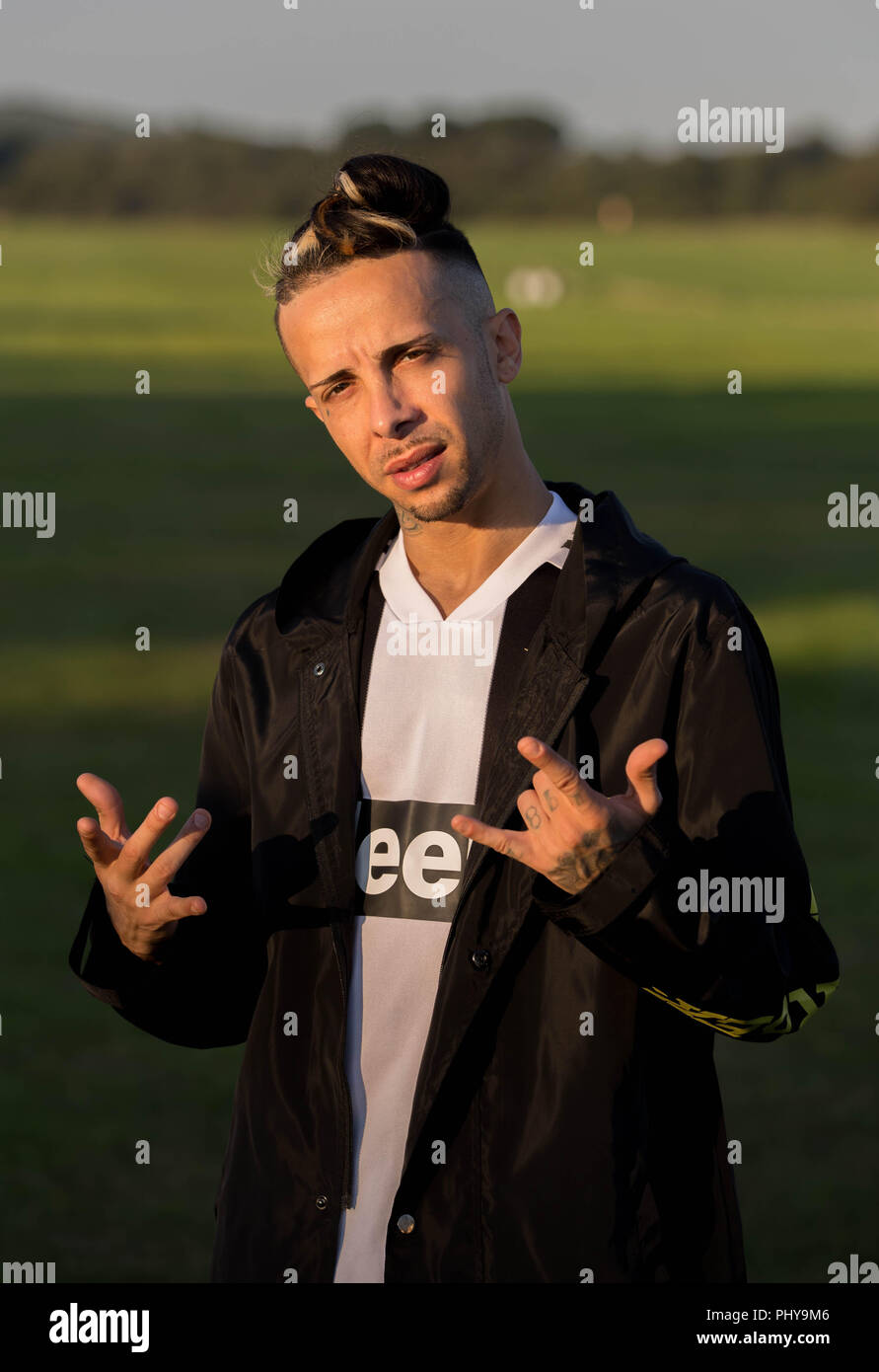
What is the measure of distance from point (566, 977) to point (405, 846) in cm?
35

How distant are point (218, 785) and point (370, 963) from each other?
0.51 metres

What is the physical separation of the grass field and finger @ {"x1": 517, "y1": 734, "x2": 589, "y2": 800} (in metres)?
1.25

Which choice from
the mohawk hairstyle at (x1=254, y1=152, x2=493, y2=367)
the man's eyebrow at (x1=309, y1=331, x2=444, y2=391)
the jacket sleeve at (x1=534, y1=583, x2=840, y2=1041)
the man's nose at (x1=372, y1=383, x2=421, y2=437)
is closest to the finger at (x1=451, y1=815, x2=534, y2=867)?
the jacket sleeve at (x1=534, y1=583, x2=840, y2=1041)

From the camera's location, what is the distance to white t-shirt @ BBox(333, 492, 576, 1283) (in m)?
2.88

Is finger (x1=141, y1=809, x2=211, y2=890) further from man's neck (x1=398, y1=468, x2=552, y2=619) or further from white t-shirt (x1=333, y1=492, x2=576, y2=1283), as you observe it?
man's neck (x1=398, y1=468, x2=552, y2=619)

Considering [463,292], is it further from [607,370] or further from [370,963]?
[607,370]

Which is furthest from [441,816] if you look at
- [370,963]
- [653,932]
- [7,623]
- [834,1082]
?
[7,623]

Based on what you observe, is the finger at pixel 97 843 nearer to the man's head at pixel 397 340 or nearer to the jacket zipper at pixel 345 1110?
the jacket zipper at pixel 345 1110

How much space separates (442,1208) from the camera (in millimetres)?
2809

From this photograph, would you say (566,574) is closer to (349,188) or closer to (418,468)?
(418,468)

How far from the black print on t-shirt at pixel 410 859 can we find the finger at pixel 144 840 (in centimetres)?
35

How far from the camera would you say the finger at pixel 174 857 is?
286cm

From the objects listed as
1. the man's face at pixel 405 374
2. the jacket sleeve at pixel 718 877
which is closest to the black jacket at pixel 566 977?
the jacket sleeve at pixel 718 877

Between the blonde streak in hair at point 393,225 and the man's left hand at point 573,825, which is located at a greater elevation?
the blonde streak in hair at point 393,225
